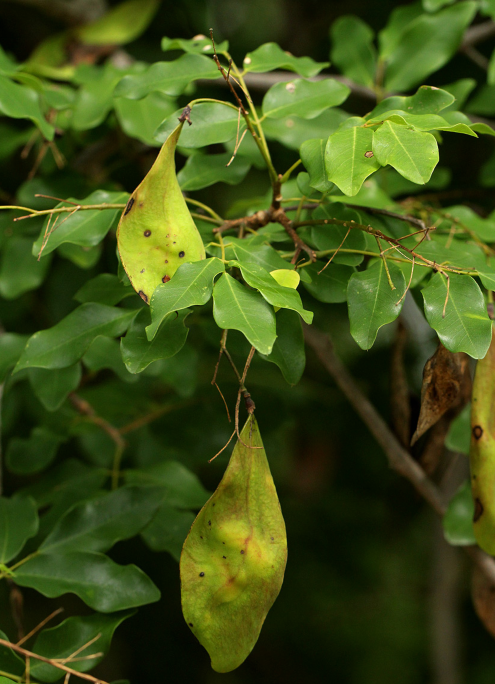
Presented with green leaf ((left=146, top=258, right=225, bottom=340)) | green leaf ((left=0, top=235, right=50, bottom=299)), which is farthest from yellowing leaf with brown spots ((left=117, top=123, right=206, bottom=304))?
green leaf ((left=0, top=235, right=50, bottom=299))

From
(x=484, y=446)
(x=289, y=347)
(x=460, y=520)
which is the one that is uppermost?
(x=289, y=347)

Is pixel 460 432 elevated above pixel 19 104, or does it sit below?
below

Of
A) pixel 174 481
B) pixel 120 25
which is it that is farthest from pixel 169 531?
pixel 120 25

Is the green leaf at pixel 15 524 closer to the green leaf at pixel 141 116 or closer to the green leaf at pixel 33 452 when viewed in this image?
the green leaf at pixel 33 452

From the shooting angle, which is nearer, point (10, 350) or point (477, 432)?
point (477, 432)

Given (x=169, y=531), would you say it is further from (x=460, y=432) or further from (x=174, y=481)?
(x=460, y=432)

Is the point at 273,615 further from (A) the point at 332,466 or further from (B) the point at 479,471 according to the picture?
(B) the point at 479,471

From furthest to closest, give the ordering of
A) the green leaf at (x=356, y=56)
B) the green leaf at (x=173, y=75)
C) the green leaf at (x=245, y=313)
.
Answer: the green leaf at (x=356, y=56) < the green leaf at (x=173, y=75) < the green leaf at (x=245, y=313)

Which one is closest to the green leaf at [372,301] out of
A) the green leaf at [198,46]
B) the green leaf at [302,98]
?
the green leaf at [302,98]

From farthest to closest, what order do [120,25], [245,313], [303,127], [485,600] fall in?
[120,25], [303,127], [485,600], [245,313]
